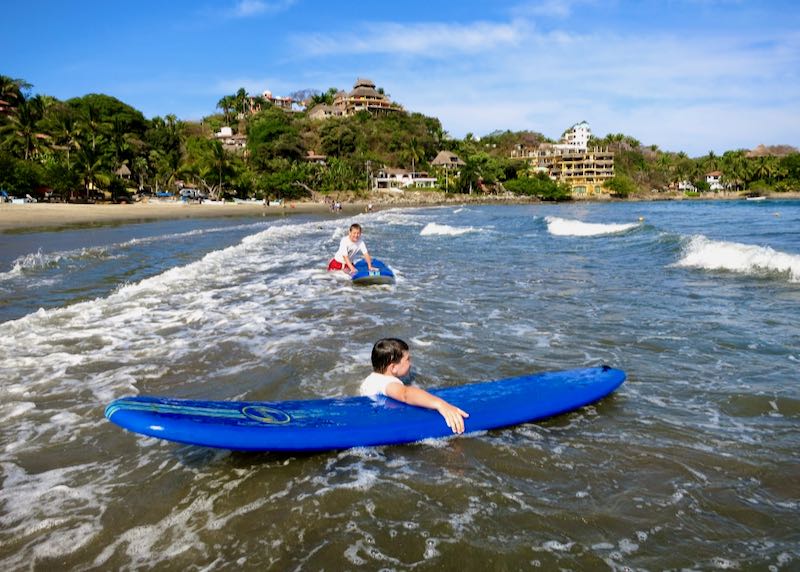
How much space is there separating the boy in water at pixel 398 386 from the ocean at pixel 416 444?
9.5 inches

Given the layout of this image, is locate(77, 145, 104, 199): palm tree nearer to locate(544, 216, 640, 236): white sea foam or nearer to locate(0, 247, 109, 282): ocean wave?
locate(0, 247, 109, 282): ocean wave

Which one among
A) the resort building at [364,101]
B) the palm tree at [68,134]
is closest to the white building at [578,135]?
the resort building at [364,101]

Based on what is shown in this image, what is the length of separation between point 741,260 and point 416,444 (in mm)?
12526

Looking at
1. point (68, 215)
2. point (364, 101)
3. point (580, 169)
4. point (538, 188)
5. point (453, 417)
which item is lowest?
point (453, 417)

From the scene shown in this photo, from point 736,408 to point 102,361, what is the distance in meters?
6.54

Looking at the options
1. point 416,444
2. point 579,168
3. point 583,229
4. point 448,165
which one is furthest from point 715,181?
point 416,444

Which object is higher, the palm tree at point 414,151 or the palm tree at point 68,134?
the palm tree at point 414,151

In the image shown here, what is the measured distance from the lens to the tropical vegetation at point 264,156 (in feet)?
166

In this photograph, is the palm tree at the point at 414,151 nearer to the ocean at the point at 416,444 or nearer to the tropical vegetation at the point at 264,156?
the tropical vegetation at the point at 264,156

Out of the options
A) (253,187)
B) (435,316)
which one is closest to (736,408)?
(435,316)

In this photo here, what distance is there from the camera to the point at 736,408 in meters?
4.62

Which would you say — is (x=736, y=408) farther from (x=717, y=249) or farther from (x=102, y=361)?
(x=717, y=249)

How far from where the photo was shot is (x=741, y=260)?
13.1 m

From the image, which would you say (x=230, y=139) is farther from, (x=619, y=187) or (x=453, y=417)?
(x=453, y=417)
